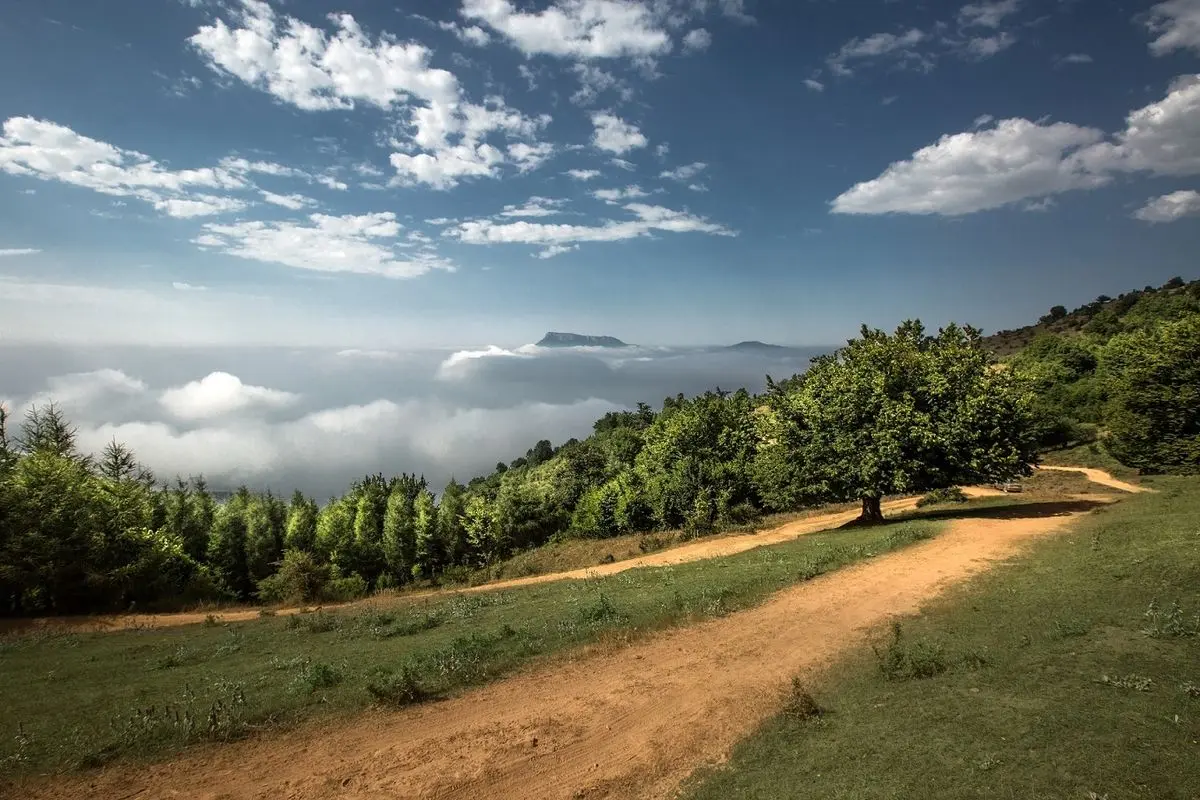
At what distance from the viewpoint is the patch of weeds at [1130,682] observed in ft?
30.6

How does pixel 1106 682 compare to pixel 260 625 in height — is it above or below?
above

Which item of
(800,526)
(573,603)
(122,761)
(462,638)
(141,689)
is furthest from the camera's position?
(800,526)

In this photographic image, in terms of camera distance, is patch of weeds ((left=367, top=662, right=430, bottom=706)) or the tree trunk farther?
the tree trunk

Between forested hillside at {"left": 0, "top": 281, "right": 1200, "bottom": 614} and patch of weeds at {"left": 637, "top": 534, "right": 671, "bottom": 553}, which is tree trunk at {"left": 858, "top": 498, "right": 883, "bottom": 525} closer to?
forested hillside at {"left": 0, "top": 281, "right": 1200, "bottom": 614}

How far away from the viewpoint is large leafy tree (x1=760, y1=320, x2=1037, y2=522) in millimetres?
28469

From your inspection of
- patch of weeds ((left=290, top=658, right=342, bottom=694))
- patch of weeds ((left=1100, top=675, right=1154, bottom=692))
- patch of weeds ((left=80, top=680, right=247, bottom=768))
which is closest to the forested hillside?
patch of weeds ((left=1100, top=675, right=1154, bottom=692))

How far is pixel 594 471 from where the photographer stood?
84125 millimetres

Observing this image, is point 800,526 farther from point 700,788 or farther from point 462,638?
point 700,788

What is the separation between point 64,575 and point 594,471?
60.3m

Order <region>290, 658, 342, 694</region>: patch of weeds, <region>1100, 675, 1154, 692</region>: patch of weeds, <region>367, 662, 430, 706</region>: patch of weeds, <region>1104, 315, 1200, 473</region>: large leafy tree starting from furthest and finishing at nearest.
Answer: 1. <region>1104, 315, 1200, 473</region>: large leafy tree
2. <region>290, 658, 342, 694</region>: patch of weeds
3. <region>367, 662, 430, 706</region>: patch of weeds
4. <region>1100, 675, 1154, 692</region>: patch of weeds

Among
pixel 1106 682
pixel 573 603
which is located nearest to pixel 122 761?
pixel 573 603

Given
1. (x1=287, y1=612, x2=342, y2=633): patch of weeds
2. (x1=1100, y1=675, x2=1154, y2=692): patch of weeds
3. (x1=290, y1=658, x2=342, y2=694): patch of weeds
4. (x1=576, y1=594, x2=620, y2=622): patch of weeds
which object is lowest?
(x1=287, y1=612, x2=342, y2=633): patch of weeds

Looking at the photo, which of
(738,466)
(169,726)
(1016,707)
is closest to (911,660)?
(1016,707)

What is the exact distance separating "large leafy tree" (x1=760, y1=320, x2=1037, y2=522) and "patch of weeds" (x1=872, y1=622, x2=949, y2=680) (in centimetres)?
1694
